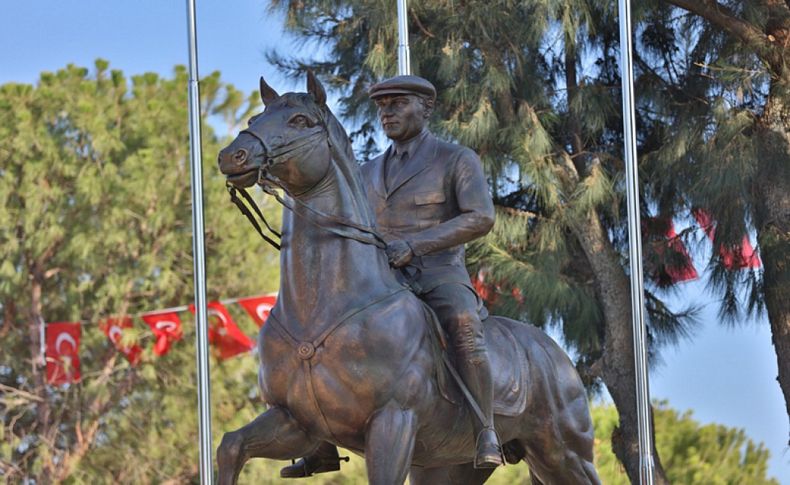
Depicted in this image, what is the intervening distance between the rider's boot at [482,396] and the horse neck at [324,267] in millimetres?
382

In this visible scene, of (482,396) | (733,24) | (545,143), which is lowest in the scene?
(482,396)

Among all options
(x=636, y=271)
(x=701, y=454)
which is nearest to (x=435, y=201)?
(x=636, y=271)

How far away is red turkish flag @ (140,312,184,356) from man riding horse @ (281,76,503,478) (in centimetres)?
976

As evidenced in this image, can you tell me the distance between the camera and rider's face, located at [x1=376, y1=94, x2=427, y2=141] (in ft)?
15.6

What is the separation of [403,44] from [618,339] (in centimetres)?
310

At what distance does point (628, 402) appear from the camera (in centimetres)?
997

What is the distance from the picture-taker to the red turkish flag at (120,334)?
14539 mm

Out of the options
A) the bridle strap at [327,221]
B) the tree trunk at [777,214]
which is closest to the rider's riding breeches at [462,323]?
the bridle strap at [327,221]

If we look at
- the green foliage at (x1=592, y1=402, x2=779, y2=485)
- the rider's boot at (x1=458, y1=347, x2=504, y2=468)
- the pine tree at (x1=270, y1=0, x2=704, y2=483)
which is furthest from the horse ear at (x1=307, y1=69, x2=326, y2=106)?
the green foliage at (x1=592, y1=402, x2=779, y2=485)

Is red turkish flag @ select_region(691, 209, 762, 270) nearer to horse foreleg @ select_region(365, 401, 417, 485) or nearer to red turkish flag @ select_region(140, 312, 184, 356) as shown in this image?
horse foreleg @ select_region(365, 401, 417, 485)

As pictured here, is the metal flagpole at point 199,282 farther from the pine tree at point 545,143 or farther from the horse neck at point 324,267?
the horse neck at point 324,267

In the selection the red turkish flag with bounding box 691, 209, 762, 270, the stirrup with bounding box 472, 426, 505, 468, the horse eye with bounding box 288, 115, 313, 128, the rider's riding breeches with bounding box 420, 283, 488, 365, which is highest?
the red turkish flag with bounding box 691, 209, 762, 270

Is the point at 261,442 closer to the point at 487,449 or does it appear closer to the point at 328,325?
the point at 328,325

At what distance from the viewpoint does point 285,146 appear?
4137 mm
